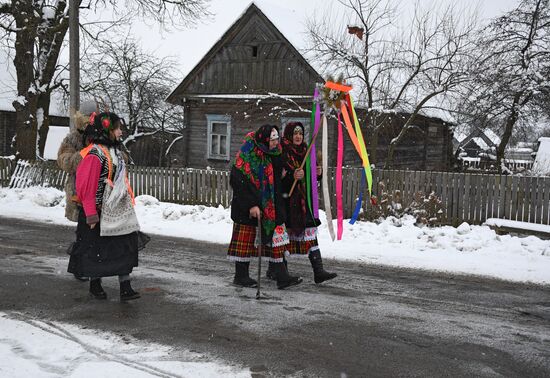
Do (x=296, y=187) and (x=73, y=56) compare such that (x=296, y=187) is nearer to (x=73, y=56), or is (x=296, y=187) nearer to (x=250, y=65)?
(x=73, y=56)

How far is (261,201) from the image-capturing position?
18.3 ft

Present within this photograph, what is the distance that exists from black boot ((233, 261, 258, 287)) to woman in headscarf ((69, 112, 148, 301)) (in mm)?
1137

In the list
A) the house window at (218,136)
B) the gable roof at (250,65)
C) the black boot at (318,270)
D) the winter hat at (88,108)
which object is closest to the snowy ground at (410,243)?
the black boot at (318,270)

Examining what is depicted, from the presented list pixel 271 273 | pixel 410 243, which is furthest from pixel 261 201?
pixel 410 243

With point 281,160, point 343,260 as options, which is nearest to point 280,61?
point 343,260

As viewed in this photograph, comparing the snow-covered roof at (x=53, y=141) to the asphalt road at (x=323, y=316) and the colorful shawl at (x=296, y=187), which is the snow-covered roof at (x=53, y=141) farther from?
the colorful shawl at (x=296, y=187)

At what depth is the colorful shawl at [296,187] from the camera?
18.9 feet

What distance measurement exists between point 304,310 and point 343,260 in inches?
117

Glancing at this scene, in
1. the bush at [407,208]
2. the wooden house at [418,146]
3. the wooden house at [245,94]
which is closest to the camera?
the bush at [407,208]

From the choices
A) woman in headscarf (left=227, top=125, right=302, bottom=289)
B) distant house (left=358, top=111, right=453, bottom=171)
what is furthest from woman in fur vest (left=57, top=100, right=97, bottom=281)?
distant house (left=358, top=111, right=453, bottom=171)

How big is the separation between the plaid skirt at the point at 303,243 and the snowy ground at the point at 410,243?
2066mm

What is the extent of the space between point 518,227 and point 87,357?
8.40 meters

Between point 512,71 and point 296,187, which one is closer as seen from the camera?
point 296,187

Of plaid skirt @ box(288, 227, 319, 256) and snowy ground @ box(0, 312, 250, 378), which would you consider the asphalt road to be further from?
plaid skirt @ box(288, 227, 319, 256)
